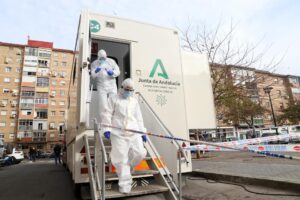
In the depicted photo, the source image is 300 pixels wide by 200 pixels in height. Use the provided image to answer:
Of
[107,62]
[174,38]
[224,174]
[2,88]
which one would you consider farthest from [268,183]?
[2,88]

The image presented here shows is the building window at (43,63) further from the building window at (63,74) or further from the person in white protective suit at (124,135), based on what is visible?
the person in white protective suit at (124,135)

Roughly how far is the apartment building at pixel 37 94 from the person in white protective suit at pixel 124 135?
43109 mm

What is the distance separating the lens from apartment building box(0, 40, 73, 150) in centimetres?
4412

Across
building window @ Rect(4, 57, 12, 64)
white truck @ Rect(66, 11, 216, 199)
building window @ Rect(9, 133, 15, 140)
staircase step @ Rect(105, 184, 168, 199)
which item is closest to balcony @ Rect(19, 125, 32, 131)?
building window @ Rect(9, 133, 15, 140)

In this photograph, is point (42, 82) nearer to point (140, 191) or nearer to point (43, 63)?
point (43, 63)

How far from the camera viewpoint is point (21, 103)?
44.7 meters

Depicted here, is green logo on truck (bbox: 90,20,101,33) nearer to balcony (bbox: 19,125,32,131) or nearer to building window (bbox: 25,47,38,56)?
balcony (bbox: 19,125,32,131)

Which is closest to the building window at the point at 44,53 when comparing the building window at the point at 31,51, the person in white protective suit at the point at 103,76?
the building window at the point at 31,51

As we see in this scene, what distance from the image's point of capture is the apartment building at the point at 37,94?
44125mm

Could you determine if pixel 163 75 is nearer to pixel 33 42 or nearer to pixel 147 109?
pixel 147 109

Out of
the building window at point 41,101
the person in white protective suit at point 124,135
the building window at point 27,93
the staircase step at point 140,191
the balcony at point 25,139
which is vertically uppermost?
the building window at point 27,93

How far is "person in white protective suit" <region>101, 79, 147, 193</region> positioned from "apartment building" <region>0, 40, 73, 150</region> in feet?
141

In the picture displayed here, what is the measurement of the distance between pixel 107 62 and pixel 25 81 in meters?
48.1

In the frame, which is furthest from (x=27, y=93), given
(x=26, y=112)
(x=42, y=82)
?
(x=26, y=112)
